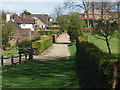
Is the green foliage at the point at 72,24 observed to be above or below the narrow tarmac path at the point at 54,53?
above

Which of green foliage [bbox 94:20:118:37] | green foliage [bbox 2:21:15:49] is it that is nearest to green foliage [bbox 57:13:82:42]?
green foliage [bbox 2:21:15:49]

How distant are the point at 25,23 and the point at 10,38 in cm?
3675

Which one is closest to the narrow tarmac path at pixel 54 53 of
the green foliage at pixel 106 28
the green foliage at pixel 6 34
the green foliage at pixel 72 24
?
the green foliage at pixel 72 24

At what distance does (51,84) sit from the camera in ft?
25.3

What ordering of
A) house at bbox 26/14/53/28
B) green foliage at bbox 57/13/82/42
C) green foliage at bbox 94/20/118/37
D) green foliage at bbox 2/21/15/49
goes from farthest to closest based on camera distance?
house at bbox 26/14/53/28 < green foliage at bbox 57/13/82/42 < green foliage at bbox 2/21/15/49 < green foliage at bbox 94/20/118/37

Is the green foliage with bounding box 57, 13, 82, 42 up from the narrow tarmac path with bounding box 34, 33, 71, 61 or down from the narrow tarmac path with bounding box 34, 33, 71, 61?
up

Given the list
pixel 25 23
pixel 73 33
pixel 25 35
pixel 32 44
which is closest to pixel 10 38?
pixel 25 35

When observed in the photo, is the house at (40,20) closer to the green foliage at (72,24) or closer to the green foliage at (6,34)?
the green foliage at (72,24)

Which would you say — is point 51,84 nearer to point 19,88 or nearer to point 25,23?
point 19,88

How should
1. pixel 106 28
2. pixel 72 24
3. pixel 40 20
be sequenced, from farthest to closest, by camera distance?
pixel 40 20 → pixel 72 24 → pixel 106 28

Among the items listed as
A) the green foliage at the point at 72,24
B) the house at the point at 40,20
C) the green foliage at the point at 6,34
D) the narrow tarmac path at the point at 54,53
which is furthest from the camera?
the house at the point at 40,20

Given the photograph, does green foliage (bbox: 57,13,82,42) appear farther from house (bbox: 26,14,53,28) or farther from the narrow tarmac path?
house (bbox: 26,14,53,28)

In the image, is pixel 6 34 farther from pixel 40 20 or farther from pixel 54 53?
pixel 40 20

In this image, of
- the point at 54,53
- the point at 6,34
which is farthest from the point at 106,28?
the point at 6,34
